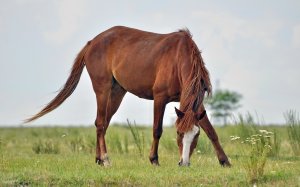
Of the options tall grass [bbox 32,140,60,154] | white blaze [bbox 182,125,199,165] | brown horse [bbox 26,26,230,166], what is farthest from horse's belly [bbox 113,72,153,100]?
tall grass [bbox 32,140,60,154]

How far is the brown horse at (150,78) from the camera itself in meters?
11.9

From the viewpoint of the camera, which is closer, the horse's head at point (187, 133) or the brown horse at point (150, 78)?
the horse's head at point (187, 133)

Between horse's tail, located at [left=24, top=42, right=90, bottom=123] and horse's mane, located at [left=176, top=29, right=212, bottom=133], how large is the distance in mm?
3676

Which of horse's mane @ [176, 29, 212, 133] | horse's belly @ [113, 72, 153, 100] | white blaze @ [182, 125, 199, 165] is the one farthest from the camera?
horse's belly @ [113, 72, 153, 100]

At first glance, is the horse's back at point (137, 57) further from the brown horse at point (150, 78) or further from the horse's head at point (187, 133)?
the horse's head at point (187, 133)

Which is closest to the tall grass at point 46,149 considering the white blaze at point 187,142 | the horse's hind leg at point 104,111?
the horse's hind leg at point 104,111

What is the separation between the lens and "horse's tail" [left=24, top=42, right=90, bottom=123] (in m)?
15.3

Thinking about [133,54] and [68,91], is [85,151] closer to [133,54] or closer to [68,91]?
[68,91]

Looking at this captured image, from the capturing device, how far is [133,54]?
14078 mm

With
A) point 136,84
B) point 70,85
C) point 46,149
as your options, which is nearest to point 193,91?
point 136,84

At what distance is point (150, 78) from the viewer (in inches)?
533

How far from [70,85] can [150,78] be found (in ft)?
9.04

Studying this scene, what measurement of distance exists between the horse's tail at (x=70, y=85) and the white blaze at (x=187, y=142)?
4.78 meters

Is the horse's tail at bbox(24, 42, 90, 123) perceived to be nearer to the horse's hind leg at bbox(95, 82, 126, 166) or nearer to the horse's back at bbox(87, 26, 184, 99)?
the horse's back at bbox(87, 26, 184, 99)
